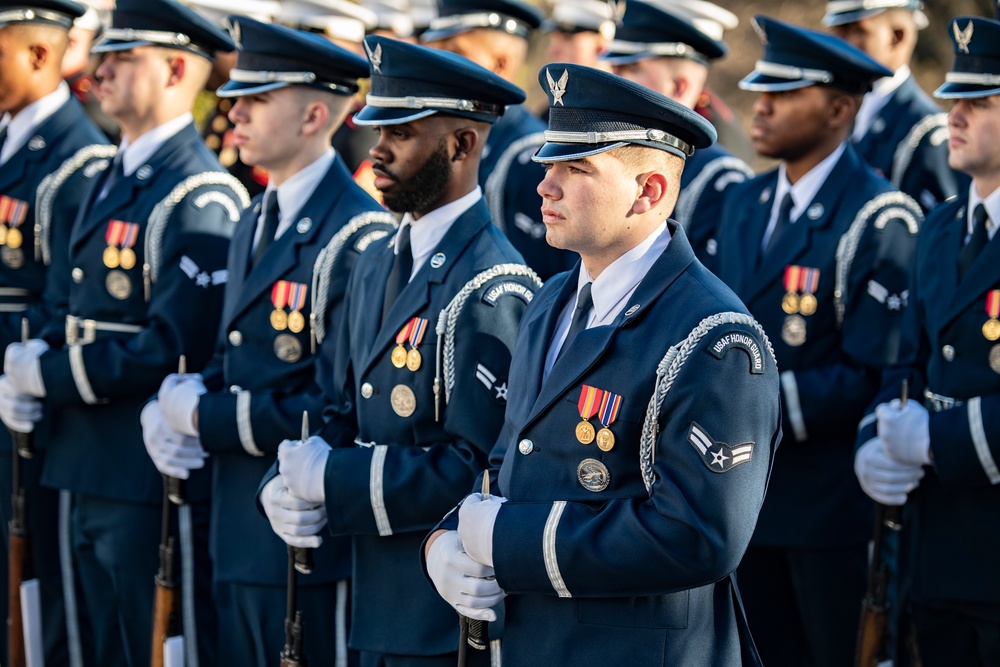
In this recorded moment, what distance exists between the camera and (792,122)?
18.1 feet

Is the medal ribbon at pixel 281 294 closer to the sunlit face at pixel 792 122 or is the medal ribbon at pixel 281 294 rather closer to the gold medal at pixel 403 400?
the gold medal at pixel 403 400

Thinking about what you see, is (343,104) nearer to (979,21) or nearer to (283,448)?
(283,448)

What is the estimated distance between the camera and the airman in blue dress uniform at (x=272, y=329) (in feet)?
16.2

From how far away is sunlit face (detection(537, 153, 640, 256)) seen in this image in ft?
11.3

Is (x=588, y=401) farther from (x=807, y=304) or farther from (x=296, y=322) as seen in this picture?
(x=807, y=304)

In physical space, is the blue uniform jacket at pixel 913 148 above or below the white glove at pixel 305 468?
above

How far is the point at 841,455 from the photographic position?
5.28 metres

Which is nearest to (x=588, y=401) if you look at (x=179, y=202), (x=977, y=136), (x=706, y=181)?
(x=977, y=136)

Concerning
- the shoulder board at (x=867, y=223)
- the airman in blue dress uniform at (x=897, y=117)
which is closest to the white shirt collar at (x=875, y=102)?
the airman in blue dress uniform at (x=897, y=117)

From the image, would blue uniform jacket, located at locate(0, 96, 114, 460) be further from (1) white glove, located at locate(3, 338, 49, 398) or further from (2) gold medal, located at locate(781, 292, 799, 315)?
(2) gold medal, located at locate(781, 292, 799, 315)

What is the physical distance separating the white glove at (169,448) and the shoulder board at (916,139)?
11.9 ft

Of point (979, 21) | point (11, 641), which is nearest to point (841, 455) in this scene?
point (979, 21)

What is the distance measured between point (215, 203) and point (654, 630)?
120 inches

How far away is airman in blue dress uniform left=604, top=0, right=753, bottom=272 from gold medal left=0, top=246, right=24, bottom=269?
2926mm
